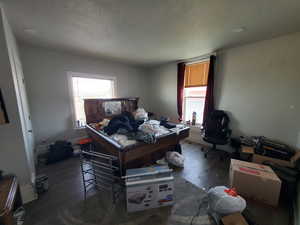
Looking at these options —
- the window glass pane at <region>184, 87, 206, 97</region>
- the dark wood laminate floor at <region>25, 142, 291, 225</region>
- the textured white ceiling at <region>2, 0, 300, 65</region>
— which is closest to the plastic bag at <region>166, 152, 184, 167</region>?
the dark wood laminate floor at <region>25, 142, 291, 225</region>

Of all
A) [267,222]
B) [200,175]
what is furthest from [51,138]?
[267,222]

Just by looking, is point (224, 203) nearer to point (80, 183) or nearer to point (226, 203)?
point (226, 203)

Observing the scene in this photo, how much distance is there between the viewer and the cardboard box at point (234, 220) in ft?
3.85

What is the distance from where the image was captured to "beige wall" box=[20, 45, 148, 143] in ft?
8.63

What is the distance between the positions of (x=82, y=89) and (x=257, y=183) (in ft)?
13.5

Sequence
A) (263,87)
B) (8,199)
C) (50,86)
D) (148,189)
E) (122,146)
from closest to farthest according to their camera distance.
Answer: (8,199)
(148,189)
(122,146)
(263,87)
(50,86)

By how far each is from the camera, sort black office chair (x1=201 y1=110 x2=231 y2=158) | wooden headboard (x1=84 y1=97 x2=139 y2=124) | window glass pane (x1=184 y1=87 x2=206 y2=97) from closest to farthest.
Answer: black office chair (x1=201 y1=110 x2=231 y2=158) → wooden headboard (x1=84 y1=97 x2=139 y2=124) → window glass pane (x1=184 y1=87 x2=206 y2=97)

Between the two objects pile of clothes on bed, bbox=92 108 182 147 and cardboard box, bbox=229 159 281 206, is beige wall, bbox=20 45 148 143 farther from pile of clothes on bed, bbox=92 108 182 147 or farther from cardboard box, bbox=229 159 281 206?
cardboard box, bbox=229 159 281 206

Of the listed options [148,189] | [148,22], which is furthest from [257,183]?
[148,22]

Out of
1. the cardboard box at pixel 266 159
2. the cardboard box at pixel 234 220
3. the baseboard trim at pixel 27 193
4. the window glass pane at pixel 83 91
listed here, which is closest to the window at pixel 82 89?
the window glass pane at pixel 83 91

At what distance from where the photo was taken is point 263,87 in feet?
7.96

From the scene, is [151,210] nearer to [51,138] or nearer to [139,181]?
[139,181]

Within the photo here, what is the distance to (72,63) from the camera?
3105 mm

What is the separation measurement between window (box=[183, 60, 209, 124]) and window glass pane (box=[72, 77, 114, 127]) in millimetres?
2616
